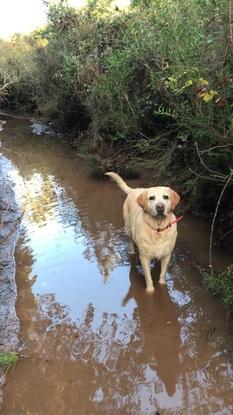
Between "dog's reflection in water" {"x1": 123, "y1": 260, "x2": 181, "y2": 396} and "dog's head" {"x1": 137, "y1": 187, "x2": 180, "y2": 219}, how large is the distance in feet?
3.77

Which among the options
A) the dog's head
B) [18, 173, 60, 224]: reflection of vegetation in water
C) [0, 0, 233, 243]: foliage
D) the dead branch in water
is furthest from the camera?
[18, 173, 60, 224]: reflection of vegetation in water

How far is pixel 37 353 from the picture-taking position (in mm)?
4953

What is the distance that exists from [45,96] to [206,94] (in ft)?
46.4

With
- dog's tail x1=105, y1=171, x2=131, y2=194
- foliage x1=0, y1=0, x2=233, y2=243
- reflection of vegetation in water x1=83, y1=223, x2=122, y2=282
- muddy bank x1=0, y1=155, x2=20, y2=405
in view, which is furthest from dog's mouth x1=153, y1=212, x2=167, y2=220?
muddy bank x1=0, y1=155, x2=20, y2=405

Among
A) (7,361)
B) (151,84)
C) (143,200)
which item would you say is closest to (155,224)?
(143,200)

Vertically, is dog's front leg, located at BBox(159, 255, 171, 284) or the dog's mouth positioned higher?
the dog's mouth

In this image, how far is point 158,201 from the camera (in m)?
5.34

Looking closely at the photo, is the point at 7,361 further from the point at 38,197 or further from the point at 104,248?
the point at 38,197

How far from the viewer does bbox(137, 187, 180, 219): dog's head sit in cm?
534

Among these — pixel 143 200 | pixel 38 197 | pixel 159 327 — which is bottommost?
pixel 38 197

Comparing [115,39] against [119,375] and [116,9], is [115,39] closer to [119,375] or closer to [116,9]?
[116,9]

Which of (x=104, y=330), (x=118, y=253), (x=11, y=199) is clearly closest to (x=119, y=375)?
(x=104, y=330)

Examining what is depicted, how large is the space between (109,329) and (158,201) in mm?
1628

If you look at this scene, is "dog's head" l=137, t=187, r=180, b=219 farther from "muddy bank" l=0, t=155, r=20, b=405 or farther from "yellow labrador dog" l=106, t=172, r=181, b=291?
"muddy bank" l=0, t=155, r=20, b=405
